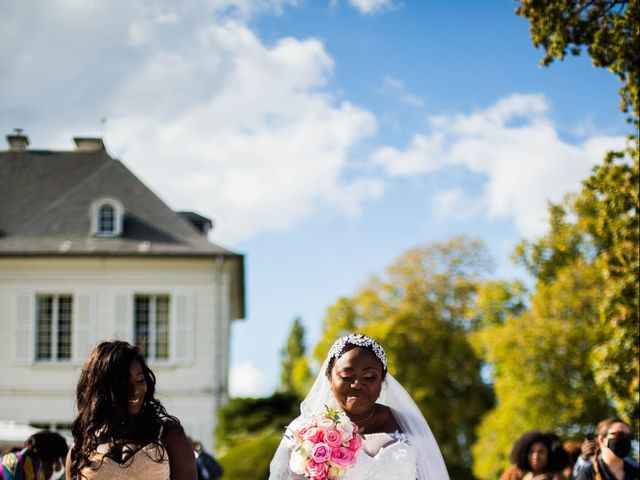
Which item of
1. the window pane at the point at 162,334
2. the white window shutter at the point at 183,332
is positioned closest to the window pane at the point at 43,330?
the window pane at the point at 162,334

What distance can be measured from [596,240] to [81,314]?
616 inches

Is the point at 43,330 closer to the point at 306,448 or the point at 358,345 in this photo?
the point at 358,345

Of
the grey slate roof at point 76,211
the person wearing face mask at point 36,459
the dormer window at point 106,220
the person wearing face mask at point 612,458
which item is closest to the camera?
the person wearing face mask at point 36,459

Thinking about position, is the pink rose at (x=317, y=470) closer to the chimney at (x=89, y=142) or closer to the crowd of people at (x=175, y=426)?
the crowd of people at (x=175, y=426)

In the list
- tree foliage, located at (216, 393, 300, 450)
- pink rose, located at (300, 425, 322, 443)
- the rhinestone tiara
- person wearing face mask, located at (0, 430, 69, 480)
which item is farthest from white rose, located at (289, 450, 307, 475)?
tree foliage, located at (216, 393, 300, 450)

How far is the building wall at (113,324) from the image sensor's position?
29.5 m

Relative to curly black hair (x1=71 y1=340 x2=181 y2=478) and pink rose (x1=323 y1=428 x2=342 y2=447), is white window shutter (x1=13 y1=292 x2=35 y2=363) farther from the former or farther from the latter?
pink rose (x1=323 y1=428 x2=342 y2=447)

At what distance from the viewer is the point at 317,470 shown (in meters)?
5.39

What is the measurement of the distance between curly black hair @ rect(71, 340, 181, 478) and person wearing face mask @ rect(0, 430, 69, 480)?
2272 mm

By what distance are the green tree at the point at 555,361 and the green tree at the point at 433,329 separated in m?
9.41

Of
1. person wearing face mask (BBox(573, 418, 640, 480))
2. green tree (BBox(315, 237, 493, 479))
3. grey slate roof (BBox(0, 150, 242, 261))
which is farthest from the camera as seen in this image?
green tree (BBox(315, 237, 493, 479))

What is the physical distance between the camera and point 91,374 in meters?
5.02

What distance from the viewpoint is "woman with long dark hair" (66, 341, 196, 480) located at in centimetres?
499

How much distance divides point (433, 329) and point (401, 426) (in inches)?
1496
